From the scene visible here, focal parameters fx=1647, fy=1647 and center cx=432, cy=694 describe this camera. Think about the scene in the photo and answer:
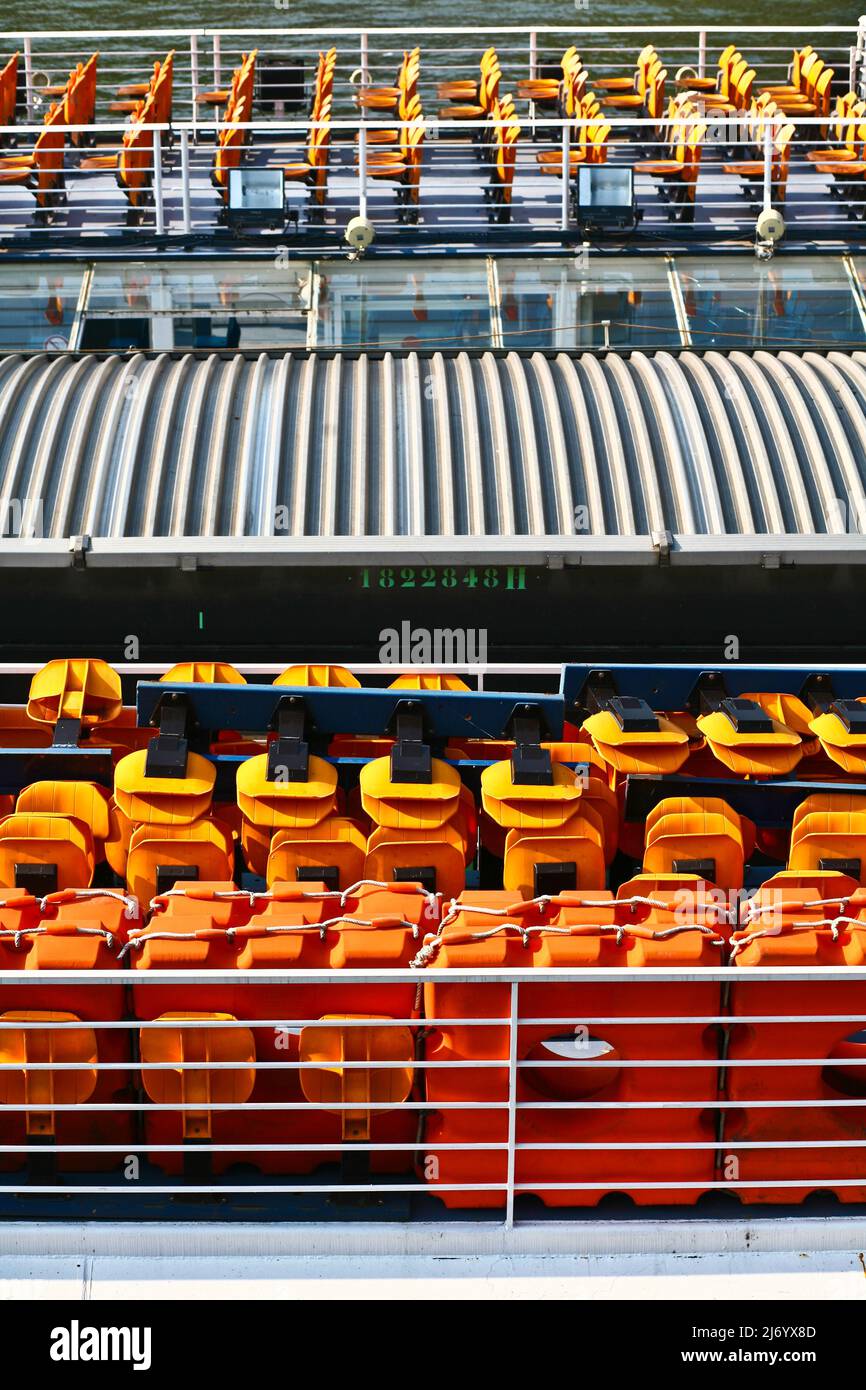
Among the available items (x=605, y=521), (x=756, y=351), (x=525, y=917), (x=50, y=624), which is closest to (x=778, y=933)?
(x=525, y=917)

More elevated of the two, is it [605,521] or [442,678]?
[605,521]

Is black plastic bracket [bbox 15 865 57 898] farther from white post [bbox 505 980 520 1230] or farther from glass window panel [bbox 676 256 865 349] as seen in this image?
glass window panel [bbox 676 256 865 349]

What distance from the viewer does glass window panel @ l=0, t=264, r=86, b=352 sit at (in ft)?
46.0

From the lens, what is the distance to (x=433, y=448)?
1001 cm

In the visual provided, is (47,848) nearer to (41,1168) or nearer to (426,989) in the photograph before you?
(41,1168)

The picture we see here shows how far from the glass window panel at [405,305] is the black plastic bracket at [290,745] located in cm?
722

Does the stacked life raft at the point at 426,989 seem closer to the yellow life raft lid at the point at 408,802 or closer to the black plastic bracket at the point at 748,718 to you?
the yellow life raft lid at the point at 408,802

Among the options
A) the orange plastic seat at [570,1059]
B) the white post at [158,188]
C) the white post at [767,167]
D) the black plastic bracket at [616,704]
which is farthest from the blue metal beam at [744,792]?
the white post at [158,188]

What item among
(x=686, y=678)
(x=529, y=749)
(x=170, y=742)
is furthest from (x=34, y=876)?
(x=686, y=678)

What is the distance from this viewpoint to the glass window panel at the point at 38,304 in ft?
46.0

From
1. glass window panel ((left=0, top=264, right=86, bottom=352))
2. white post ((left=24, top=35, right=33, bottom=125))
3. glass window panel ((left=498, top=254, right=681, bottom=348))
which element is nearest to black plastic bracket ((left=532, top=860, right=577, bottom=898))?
glass window panel ((left=498, top=254, right=681, bottom=348))

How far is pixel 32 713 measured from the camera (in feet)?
24.5
